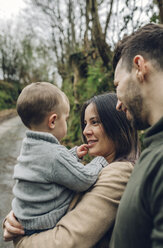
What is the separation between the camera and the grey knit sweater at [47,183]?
4.80 feet

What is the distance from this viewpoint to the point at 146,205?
2.69 feet

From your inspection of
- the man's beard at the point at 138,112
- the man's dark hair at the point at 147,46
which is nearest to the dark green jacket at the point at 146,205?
the man's beard at the point at 138,112

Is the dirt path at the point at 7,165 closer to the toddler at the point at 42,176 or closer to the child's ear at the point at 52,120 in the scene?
the toddler at the point at 42,176

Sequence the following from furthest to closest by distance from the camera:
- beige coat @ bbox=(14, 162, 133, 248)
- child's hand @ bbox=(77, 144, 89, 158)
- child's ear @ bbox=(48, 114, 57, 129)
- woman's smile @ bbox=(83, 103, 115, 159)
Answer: child's hand @ bbox=(77, 144, 89, 158) < woman's smile @ bbox=(83, 103, 115, 159) < child's ear @ bbox=(48, 114, 57, 129) < beige coat @ bbox=(14, 162, 133, 248)

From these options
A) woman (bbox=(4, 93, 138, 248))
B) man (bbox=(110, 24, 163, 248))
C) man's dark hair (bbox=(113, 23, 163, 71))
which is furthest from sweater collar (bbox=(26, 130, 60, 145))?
man's dark hair (bbox=(113, 23, 163, 71))

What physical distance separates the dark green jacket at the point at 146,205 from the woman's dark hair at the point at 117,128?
2.69ft

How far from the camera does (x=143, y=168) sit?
0.90 metres

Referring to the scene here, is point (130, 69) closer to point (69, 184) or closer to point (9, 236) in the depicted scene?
point (69, 184)

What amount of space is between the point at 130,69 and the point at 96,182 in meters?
0.84

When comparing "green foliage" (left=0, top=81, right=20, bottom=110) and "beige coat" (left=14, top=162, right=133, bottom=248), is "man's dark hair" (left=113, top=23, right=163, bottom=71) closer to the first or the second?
"beige coat" (left=14, top=162, right=133, bottom=248)

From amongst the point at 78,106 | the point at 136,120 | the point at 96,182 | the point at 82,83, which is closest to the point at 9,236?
the point at 96,182

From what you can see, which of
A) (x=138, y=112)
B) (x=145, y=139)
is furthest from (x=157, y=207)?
(x=138, y=112)

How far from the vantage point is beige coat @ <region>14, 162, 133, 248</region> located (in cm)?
128

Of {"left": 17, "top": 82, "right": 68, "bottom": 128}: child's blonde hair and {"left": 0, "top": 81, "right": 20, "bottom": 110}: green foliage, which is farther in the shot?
{"left": 0, "top": 81, "right": 20, "bottom": 110}: green foliage
